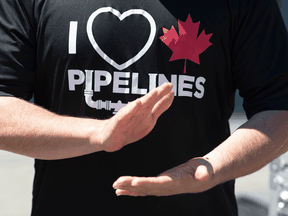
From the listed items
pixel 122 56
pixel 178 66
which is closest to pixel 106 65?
pixel 122 56

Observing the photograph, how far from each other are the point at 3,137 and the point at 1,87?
18cm

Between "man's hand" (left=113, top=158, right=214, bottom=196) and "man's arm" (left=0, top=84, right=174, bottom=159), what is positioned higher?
"man's arm" (left=0, top=84, right=174, bottom=159)

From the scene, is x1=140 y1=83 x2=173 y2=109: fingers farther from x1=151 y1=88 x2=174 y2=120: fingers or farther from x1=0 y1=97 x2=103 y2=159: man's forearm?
x1=0 y1=97 x2=103 y2=159: man's forearm

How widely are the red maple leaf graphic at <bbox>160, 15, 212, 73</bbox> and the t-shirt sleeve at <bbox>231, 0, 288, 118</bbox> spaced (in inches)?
5.8

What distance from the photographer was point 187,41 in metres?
1.25

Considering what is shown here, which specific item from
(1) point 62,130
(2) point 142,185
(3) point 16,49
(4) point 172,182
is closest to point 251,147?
Answer: (4) point 172,182

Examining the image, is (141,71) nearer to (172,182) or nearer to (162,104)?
(162,104)

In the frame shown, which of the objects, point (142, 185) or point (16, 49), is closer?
point (142, 185)

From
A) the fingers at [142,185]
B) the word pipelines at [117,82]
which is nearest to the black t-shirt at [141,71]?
the word pipelines at [117,82]

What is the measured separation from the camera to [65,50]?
1.21 metres

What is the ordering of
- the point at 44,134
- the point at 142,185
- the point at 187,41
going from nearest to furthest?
the point at 142,185 → the point at 44,134 → the point at 187,41

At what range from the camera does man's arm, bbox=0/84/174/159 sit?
3.25ft

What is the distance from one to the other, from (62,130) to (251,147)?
2.14 feet

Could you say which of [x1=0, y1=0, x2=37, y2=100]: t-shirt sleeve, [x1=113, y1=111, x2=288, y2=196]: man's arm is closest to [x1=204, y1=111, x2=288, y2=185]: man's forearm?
[x1=113, y1=111, x2=288, y2=196]: man's arm
